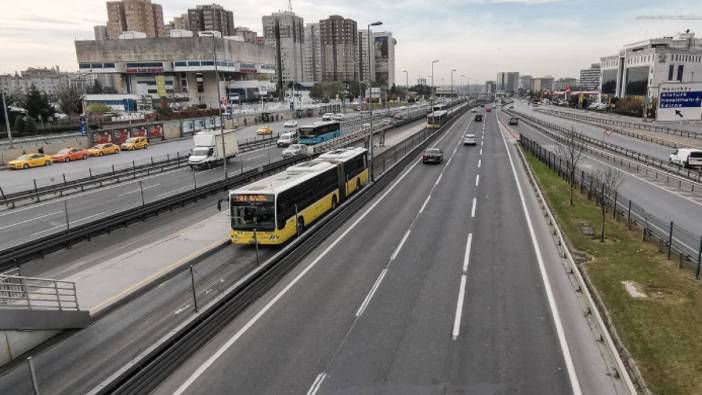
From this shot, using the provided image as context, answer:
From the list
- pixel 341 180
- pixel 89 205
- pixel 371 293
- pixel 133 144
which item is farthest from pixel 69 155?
pixel 371 293

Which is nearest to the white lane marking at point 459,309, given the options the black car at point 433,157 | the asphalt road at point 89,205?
the asphalt road at point 89,205

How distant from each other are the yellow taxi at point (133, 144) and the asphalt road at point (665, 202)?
52272 millimetres

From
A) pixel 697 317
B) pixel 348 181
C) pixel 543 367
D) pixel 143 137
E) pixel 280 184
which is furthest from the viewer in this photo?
pixel 143 137

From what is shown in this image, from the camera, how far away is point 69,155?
172 ft

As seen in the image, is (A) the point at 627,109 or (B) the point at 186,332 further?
(A) the point at 627,109

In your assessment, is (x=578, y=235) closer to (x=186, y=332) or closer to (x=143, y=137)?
(x=186, y=332)

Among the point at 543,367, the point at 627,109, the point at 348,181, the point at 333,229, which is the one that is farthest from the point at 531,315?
the point at 627,109

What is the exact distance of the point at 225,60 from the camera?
14250cm

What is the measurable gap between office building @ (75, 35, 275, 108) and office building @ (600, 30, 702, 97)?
413 feet

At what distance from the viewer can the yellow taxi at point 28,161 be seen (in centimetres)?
4647

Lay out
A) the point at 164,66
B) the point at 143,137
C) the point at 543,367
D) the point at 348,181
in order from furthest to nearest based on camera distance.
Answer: the point at 164,66
the point at 143,137
the point at 348,181
the point at 543,367

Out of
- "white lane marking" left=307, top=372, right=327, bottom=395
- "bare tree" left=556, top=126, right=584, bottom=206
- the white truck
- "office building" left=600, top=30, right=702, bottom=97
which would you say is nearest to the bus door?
"bare tree" left=556, top=126, right=584, bottom=206

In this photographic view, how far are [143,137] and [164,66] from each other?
8692 centimetres

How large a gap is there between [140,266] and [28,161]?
3813 centimetres
